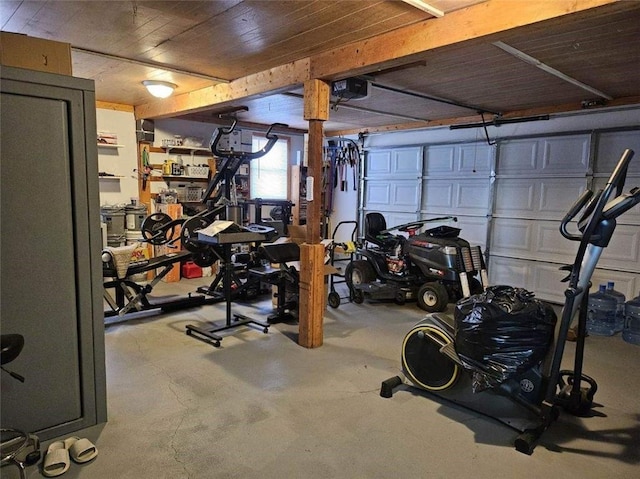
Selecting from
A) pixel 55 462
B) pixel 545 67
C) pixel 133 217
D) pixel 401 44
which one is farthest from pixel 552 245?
pixel 133 217

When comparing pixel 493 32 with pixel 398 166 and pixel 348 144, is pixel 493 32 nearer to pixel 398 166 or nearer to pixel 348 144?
pixel 398 166

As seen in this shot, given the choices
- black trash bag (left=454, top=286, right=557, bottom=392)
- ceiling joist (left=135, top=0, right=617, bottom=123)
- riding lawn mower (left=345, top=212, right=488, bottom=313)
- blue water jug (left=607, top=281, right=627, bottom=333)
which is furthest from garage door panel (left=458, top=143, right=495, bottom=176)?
black trash bag (left=454, top=286, right=557, bottom=392)

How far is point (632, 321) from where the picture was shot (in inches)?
183

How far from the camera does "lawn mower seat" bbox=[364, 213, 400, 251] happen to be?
589cm

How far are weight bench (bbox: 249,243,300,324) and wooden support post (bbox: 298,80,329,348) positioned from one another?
667 millimetres

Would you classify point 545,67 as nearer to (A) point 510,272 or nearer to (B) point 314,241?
(B) point 314,241

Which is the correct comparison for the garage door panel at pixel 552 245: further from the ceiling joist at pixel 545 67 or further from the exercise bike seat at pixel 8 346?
the exercise bike seat at pixel 8 346

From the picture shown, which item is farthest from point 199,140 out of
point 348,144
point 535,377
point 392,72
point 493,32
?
point 535,377

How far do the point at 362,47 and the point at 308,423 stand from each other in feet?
8.86

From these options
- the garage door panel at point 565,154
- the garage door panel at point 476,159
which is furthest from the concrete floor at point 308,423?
the garage door panel at point 476,159

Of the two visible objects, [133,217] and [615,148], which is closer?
[615,148]

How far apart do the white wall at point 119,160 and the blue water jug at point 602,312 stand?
652 cm

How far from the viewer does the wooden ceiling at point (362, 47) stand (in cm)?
266

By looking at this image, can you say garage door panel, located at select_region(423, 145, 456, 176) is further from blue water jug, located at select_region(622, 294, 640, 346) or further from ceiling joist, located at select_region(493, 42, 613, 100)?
blue water jug, located at select_region(622, 294, 640, 346)
